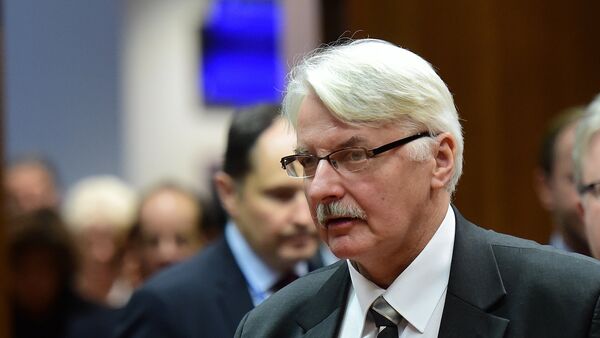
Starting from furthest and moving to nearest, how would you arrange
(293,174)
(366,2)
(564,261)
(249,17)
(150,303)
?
→ (249,17)
(366,2)
(150,303)
(293,174)
(564,261)

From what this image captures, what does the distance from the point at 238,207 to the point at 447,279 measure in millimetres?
1840

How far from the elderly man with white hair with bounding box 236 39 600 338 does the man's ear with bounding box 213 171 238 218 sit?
1.73 m

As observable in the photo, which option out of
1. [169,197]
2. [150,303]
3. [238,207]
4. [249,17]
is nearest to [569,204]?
[238,207]

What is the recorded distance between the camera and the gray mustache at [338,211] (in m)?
2.62

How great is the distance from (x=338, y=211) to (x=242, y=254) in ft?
5.54

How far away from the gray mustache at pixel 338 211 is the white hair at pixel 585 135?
1062 mm

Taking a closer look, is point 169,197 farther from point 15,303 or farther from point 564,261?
point 564,261

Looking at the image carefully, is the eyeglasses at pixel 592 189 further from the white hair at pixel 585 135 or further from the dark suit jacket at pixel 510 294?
the dark suit jacket at pixel 510 294

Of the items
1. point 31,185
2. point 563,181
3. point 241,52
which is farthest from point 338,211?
point 241,52

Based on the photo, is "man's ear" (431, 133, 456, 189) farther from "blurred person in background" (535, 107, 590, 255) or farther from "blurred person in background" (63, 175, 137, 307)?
"blurred person in background" (63, 175, 137, 307)

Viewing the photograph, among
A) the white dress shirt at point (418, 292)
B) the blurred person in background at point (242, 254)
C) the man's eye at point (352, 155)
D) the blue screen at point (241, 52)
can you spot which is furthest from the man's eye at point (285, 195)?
the blue screen at point (241, 52)

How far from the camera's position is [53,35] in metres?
10.7

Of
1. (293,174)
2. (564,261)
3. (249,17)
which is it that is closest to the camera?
(564,261)

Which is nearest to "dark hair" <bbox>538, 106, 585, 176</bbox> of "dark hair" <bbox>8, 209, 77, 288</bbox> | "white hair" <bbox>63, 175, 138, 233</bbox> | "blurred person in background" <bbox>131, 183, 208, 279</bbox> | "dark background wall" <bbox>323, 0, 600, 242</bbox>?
"dark background wall" <bbox>323, 0, 600, 242</bbox>
